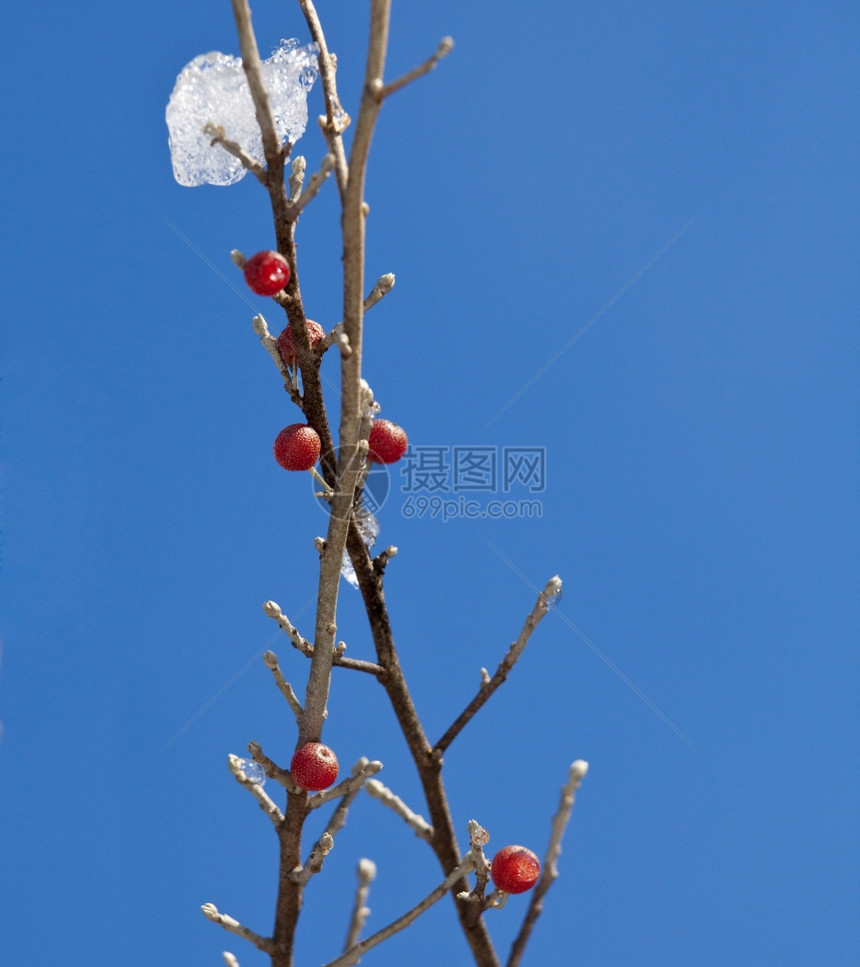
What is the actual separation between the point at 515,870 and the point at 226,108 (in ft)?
4.63

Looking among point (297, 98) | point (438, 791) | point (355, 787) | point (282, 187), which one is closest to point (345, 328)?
point (282, 187)

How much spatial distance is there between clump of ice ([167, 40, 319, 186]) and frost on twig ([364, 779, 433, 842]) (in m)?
1.18

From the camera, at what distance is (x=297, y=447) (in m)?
1.44

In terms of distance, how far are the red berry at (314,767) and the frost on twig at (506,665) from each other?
0.88ft

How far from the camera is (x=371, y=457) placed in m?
1.49

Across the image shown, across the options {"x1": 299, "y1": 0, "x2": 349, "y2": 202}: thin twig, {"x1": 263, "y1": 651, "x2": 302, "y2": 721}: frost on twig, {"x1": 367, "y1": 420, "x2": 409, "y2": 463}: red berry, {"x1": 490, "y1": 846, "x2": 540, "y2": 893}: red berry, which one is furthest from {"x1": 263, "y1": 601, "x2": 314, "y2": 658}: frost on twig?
{"x1": 299, "y1": 0, "x2": 349, "y2": 202}: thin twig

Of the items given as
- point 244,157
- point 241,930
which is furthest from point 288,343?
point 241,930

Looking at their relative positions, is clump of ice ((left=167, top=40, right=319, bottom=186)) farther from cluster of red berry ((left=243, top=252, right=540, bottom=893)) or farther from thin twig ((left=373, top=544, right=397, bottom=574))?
thin twig ((left=373, top=544, right=397, bottom=574))

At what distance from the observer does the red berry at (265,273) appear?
1286mm

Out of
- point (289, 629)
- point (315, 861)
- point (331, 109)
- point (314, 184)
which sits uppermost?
point (331, 109)

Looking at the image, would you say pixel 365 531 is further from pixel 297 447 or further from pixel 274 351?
pixel 274 351

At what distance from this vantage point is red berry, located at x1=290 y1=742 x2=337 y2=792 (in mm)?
1417

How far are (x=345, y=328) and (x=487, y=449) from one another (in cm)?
115

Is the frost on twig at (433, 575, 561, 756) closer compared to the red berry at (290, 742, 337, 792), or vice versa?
the red berry at (290, 742, 337, 792)
